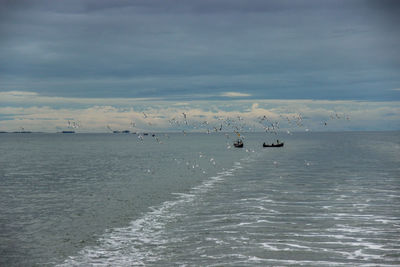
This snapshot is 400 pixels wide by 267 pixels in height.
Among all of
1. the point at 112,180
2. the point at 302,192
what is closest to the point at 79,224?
the point at 302,192

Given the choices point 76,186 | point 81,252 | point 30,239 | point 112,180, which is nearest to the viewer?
point 81,252

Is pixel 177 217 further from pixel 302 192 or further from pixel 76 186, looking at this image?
pixel 76 186

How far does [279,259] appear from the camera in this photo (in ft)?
72.8

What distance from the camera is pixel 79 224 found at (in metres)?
32.7

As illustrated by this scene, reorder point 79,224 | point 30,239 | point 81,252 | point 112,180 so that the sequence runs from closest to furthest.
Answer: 1. point 81,252
2. point 30,239
3. point 79,224
4. point 112,180

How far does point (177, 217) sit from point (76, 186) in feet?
87.4

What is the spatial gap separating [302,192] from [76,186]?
28.9 metres

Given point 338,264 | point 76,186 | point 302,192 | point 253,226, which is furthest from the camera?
point 76,186

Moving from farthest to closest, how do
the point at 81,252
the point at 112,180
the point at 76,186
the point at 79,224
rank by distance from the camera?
the point at 112,180, the point at 76,186, the point at 79,224, the point at 81,252

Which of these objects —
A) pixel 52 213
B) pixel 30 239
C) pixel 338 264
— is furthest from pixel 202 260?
pixel 52 213

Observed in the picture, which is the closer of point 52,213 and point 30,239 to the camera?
point 30,239

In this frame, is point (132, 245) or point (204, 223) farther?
point (204, 223)

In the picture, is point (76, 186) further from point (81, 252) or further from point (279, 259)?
point (279, 259)

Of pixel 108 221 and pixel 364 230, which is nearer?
pixel 364 230
